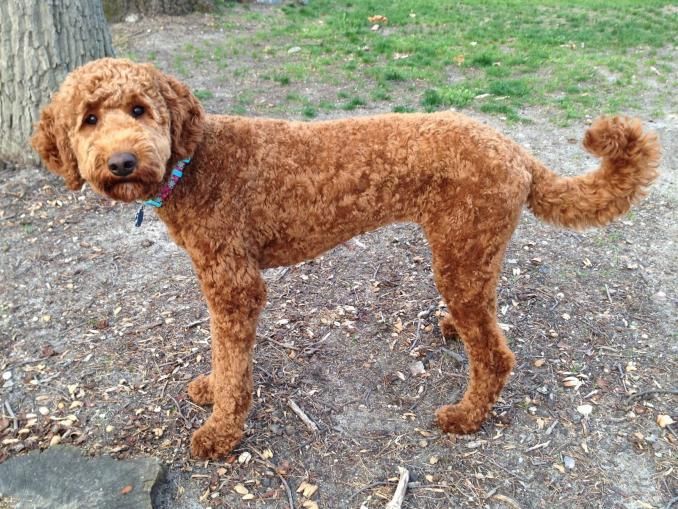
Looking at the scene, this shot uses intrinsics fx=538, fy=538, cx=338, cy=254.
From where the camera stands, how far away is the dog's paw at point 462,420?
111 inches

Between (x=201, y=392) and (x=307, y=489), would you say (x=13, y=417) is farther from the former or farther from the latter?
(x=307, y=489)

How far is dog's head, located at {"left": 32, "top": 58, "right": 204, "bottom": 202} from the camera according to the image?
1991mm

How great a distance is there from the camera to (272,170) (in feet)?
8.13

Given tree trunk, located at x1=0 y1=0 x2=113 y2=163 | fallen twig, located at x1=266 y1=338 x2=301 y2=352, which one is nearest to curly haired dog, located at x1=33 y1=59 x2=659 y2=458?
fallen twig, located at x1=266 y1=338 x2=301 y2=352

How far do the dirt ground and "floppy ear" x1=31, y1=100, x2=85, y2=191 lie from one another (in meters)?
1.35

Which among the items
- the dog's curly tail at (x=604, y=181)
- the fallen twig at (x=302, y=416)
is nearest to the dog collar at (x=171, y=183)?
the fallen twig at (x=302, y=416)

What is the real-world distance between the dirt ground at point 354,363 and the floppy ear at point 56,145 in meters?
1.35

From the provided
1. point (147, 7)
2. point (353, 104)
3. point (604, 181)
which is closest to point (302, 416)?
point (604, 181)

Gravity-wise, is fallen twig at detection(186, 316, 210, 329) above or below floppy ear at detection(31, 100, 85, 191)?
below

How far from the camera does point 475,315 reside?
266 centimetres

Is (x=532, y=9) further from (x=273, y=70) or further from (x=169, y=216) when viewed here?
(x=169, y=216)

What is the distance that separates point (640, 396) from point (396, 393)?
135cm

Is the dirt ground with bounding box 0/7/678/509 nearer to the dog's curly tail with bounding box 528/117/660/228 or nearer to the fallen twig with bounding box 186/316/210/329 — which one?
the fallen twig with bounding box 186/316/210/329

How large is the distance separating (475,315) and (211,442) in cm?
145
